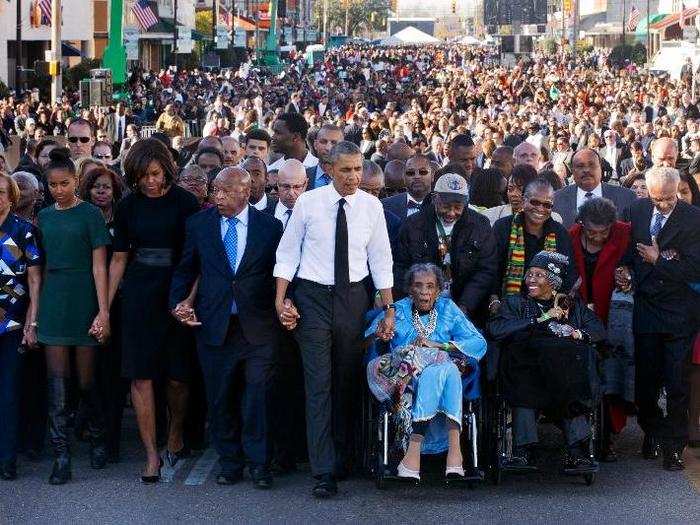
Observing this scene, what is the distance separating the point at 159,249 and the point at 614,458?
320 centimetres

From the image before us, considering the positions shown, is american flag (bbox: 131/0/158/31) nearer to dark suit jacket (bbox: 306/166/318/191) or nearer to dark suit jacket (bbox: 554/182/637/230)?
dark suit jacket (bbox: 306/166/318/191)

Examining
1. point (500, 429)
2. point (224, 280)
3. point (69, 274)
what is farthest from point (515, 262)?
point (69, 274)

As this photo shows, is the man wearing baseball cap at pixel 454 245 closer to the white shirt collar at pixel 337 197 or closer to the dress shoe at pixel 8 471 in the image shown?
the white shirt collar at pixel 337 197

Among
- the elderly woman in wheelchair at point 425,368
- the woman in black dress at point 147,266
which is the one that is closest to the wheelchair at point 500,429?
the elderly woman in wheelchair at point 425,368

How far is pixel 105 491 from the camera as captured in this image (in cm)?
926

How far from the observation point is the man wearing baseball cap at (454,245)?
32.4ft

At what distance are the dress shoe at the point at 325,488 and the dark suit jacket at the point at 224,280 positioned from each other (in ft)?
2.94

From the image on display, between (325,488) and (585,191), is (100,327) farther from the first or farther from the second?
(585,191)

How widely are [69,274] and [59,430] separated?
3.11 ft

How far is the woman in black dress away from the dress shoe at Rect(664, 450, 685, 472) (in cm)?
316

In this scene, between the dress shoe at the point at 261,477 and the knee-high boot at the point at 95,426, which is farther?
the knee-high boot at the point at 95,426

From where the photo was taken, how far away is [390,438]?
916 centimetres

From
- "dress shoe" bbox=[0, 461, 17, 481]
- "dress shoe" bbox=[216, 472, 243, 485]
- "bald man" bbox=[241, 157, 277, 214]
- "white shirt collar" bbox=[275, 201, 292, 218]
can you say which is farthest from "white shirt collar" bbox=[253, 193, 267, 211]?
"dress shoe" bbox=[0, 461, 17, 481]

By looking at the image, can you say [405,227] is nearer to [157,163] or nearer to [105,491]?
[157,163]
